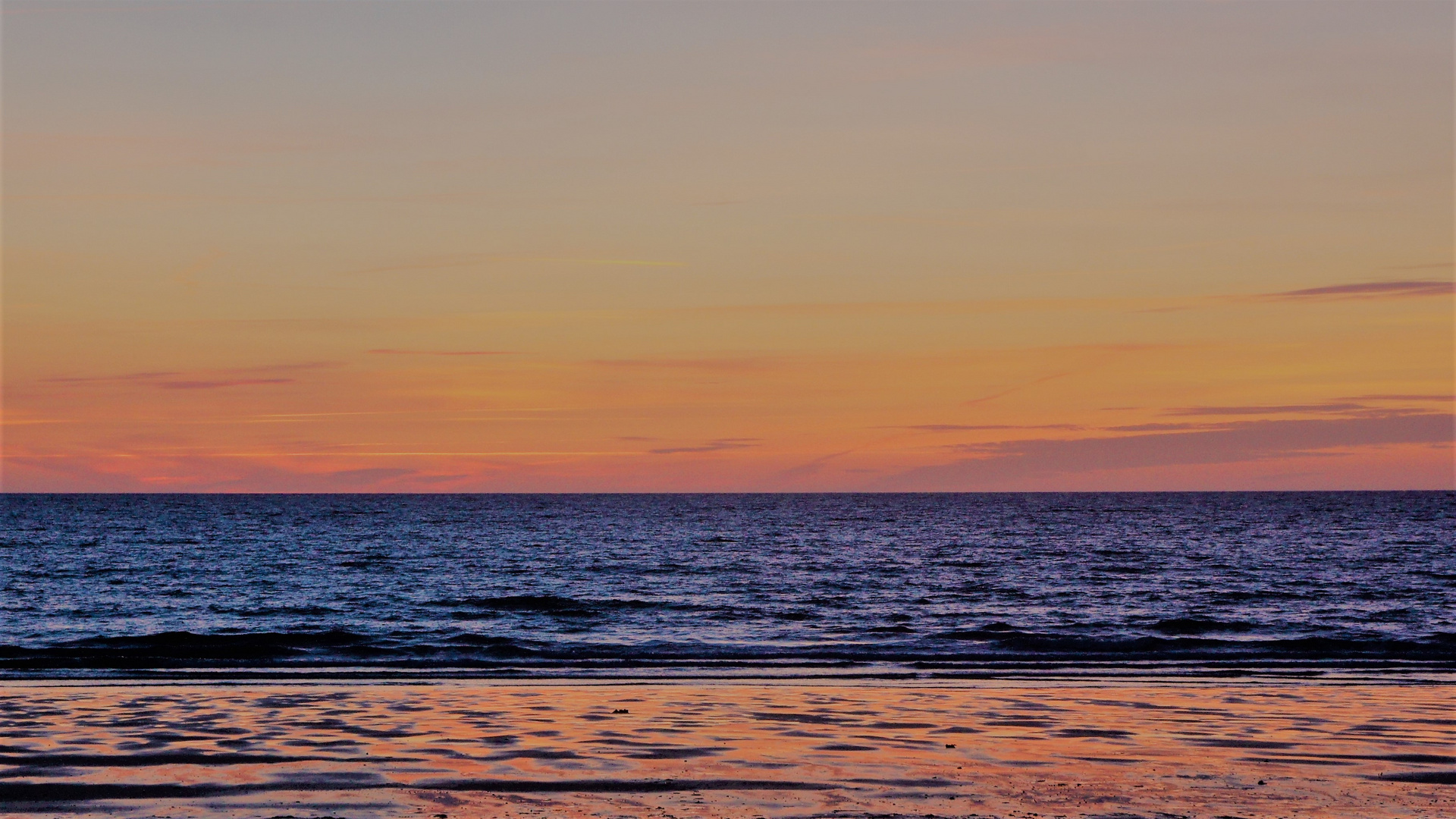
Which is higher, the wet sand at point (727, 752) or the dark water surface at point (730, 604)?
the wet sand at point (727, 752)

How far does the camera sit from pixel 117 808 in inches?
441

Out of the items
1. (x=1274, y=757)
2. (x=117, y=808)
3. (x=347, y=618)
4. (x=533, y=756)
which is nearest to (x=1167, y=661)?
(x=1274, y=757)

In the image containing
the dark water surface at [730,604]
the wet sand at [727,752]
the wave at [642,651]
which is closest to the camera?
the wet sand at [727,752]

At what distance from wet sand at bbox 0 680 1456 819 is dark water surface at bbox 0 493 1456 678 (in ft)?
16.8

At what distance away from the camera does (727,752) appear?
1400 cm

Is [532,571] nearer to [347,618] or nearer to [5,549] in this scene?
[347,618]

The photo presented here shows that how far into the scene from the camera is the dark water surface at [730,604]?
87.6 feet

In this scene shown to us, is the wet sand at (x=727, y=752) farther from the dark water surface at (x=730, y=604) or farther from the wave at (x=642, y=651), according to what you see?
the wave at (x=642, y=651)

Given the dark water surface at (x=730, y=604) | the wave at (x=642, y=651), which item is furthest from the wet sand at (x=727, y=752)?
the wave at (x=642, y=651)

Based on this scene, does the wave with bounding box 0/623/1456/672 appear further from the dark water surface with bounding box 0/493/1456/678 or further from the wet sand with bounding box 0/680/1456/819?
the wet sand with bounding box 0/680/1456/819

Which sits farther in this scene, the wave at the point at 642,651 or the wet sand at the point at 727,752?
the wave at the point at 642,651

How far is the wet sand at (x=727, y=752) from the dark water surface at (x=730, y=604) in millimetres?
5130

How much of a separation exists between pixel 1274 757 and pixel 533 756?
7861 millimetres

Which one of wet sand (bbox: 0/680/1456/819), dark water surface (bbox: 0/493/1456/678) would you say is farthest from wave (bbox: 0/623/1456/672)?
wet sand (bbox: 0/680/1456/819)
